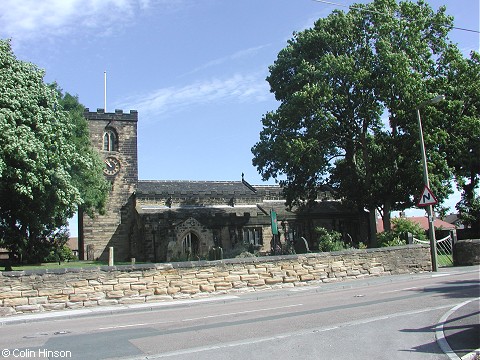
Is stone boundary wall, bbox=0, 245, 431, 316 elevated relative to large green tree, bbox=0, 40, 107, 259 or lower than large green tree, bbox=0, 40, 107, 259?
lower

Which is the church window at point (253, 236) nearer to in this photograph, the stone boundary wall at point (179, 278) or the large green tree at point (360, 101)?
the large green tree at point (360, 101)

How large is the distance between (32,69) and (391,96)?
2127cm

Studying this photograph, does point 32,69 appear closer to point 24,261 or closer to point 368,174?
point 24,261

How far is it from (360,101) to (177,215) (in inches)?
724

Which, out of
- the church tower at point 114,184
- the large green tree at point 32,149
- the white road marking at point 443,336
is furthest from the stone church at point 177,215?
the white road marking at point 443,336

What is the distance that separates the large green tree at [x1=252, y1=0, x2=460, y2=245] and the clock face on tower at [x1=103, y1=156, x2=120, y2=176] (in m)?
19.2

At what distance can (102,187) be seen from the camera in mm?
37406

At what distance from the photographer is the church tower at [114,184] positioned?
152 feet

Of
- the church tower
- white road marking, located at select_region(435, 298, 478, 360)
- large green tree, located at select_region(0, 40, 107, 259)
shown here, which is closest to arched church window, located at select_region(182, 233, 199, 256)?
the church tower

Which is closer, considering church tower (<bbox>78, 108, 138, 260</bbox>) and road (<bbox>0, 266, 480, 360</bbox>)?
road (<bbox>0, 266, 480, 360</bbox>)

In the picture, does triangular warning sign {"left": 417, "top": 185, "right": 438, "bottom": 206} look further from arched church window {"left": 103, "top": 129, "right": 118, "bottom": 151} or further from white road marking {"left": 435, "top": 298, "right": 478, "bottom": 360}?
arched church window {"left": 103, "top": 129, "right": 118, "bottom": 151}

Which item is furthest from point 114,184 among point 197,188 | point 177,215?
point 177,215

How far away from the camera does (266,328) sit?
9.64 meters

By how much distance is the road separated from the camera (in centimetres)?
764
